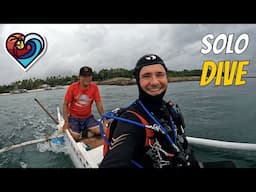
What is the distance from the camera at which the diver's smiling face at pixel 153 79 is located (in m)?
1.08

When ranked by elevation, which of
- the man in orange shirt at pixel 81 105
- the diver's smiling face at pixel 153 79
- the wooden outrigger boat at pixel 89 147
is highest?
the diver's smiling face at pixel 153 79

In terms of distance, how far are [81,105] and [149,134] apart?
2159mm

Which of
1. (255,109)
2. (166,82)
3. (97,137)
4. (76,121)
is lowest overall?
(255,109)

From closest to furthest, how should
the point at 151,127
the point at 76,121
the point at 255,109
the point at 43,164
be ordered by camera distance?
the point at 151,127
the point at 43,164
the point at 76,121
the point at 255,109

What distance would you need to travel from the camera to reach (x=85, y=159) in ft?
6.79

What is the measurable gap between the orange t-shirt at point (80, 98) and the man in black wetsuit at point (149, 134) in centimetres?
191

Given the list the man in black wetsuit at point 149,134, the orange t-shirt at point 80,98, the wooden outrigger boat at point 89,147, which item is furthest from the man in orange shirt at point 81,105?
the man in black wetsuit at point 149,134

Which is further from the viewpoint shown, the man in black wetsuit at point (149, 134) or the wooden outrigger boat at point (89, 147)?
the wooden outrigger boat at point (89, 147)

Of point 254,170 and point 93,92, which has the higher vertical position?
point 93,92

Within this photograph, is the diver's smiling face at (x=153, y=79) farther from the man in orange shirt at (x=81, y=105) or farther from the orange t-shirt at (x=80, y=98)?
the orange t-shirt at (x=80, y=98)

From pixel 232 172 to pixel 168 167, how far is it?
35 cm

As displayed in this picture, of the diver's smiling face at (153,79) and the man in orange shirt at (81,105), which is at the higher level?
the diver's smiling face at (153,79)

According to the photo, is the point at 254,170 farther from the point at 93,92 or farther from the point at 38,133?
the point at 38,133

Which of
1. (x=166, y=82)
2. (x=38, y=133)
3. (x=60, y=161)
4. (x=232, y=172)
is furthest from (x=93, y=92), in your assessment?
(x=38, y=133)
